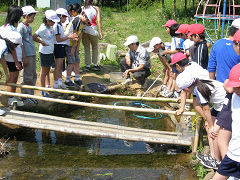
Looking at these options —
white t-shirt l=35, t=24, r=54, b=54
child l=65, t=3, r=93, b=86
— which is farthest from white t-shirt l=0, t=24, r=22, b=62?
child l=65, t=3, r=93, b=86

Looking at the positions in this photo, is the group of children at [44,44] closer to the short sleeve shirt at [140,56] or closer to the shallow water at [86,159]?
the shallow water at [86,159]

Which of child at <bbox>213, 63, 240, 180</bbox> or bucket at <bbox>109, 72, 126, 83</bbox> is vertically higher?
child at <bbox>213, 63, 240, 180</bbox>

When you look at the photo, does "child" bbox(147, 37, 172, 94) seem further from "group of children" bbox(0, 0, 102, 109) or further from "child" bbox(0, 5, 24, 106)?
"child" bbox(0, 5, 24, 106)

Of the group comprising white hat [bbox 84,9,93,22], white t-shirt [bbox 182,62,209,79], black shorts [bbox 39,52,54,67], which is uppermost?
white hat [bbox 84,9,93,22]

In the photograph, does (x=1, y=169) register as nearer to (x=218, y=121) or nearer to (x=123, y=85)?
(x=218, y=121)

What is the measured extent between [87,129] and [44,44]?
219 cm

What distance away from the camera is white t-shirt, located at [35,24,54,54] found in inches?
234

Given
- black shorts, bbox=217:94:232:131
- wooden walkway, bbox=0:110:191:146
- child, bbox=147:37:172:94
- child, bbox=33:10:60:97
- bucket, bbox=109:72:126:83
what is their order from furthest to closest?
bucket, bbox=109:72:126:83
child, bbox=147:37:172:94
child, bbox=33:10:60:97
wooden walkway, bbox=0:110:191:146
black shorts, bbox=217:94:232:131

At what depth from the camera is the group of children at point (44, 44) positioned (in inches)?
207

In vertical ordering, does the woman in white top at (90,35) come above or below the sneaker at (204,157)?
above

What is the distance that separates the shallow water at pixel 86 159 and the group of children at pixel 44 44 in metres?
1.10

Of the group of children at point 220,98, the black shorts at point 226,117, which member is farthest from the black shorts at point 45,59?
the black shorts at point 226,117

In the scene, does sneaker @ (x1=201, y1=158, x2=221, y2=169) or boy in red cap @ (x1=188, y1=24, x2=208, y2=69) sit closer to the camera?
sneaker @ (x1=201, y1=158, x2=221, y2=169)

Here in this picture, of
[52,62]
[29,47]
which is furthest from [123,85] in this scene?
[29,47]
